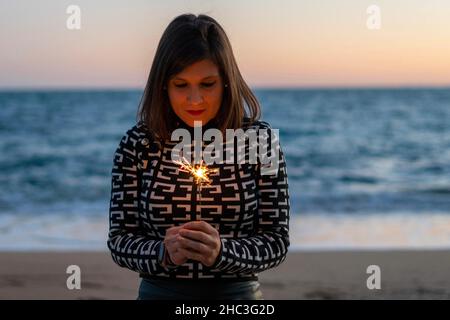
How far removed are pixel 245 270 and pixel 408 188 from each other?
13879mm

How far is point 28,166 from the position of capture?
1930 centimetres

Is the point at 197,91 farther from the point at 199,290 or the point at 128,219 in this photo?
the point at 199,290

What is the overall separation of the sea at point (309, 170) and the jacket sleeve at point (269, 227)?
6.21 meters

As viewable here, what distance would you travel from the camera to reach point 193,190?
241cm

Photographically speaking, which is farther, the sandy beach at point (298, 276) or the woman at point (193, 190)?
the sandy beach at point (298, 276)

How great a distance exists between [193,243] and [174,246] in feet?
0.20

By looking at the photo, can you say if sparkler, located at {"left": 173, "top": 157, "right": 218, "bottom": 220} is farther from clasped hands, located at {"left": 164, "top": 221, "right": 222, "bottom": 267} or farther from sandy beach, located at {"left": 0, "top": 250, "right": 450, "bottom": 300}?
sandy beach, located at {"left": 0, "top": 250, "right": 450, "bottom": 300}

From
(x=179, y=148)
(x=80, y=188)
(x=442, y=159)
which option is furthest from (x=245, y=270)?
(x=442, y=159)

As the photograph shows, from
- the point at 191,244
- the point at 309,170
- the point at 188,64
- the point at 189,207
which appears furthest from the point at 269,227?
the point at 309,170

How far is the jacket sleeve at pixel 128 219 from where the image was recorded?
232 cm

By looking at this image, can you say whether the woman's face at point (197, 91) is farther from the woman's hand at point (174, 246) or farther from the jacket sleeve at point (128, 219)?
the woman's hand at point (174, 246)
